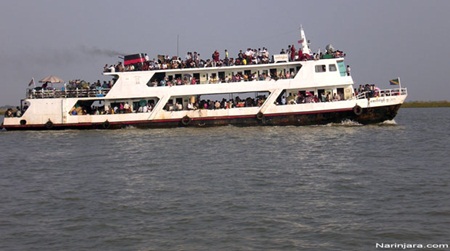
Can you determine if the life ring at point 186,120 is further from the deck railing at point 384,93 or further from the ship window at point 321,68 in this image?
the deck railing at point 384,93

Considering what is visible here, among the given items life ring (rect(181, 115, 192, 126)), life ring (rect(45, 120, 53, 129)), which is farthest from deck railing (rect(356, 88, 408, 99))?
life ring (rect(45, 120, 53, 129))

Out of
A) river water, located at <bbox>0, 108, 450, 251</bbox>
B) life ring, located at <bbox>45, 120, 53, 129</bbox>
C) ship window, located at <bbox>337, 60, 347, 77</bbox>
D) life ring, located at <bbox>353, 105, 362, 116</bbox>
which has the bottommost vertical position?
river water, located at <bbox>0, 108, 450, 251</bbox>

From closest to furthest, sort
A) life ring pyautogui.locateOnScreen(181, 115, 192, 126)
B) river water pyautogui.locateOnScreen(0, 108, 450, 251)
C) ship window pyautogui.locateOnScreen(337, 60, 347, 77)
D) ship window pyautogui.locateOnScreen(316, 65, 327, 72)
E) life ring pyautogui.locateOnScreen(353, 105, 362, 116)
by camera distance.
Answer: river water pyautogui.locateOnScreen(0, 108, 450, 251), life ring pyautogui.locateOnScreen(353, 105, 362, 116), ship window pyautogui.locateOnScreen(316, 65, 327, 72), ship window pyautogui.locateOnScreen(337, 60, 347, 77), life ring pyautogui.locateOnScreen(181, 115, 192, 126)

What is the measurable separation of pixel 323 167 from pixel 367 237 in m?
8.74

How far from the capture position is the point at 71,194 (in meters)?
15.9

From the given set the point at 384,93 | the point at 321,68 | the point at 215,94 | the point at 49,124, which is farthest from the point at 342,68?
the point at 49,124

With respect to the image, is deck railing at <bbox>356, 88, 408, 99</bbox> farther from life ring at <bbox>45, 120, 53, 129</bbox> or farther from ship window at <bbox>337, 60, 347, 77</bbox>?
life ring at <bbox>45, 120, 53, 129</bbox>

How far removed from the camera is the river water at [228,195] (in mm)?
11219

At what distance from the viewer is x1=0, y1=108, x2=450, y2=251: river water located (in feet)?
36.8

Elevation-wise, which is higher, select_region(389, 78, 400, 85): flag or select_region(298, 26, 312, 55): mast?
select_region(298, 26, 312, 55): mast

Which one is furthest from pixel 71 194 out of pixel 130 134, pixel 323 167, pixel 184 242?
pixel 130 134

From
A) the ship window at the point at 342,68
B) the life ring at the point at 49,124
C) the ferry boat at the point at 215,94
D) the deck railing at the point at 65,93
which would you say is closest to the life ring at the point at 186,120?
the ferry boat at the point at 215,94

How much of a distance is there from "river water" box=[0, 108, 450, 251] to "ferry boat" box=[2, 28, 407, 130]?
670 centimetres

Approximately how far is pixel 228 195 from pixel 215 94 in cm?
2176
